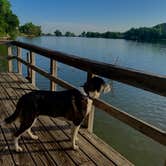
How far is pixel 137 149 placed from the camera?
493 centimetres

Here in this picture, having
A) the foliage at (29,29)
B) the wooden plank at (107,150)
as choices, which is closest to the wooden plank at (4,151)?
the wooden plank at (107,150)

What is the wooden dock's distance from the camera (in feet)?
7.70

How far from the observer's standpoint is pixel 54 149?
2572 mm

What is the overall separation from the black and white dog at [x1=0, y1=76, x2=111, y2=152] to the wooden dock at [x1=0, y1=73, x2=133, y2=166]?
0.16 m

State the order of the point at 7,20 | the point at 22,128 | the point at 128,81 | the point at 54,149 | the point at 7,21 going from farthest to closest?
the point at 7,21, the point at 7,20, the point at 54,149, the point at 22,128, the point at 128,81

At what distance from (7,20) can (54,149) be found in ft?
196

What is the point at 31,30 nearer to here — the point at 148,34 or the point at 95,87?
the point at 148,34

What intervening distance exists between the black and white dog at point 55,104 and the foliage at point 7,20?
177 feet

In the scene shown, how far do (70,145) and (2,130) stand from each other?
0.96 m

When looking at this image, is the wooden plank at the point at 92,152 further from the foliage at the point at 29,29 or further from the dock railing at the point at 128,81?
the foliage at the point at 29,29

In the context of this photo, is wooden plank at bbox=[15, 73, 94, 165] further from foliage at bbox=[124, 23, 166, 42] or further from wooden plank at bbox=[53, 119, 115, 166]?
foliage at bbox=[124, 23, 166, 42]

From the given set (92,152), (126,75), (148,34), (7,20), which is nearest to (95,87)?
(126,75)

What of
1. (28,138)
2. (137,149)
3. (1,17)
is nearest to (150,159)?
(137,149)

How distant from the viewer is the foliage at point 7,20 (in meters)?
53.0
